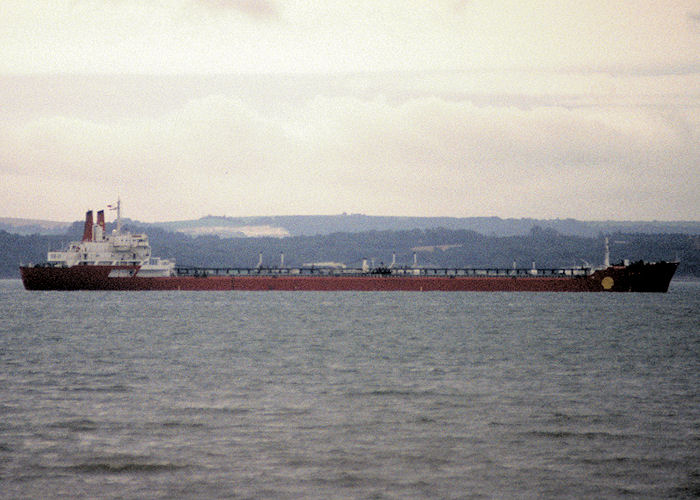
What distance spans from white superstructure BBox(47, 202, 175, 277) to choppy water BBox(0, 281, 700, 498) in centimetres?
6402

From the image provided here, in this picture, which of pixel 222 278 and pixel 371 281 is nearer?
pixel 371 281

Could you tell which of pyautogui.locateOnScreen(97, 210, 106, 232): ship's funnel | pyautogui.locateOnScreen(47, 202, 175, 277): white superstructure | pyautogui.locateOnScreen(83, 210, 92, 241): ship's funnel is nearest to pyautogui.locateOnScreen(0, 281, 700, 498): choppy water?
pyautogui.locateOnScreen(47, 202, 175, 277): white superstructure

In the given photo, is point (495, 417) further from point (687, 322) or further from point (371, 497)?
point (687, 322)

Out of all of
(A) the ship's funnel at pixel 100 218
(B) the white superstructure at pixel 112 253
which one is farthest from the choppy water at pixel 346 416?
(A) the ship's funnel at pixel 100 218

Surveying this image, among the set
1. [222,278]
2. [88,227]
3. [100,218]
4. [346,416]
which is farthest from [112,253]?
[346,416]

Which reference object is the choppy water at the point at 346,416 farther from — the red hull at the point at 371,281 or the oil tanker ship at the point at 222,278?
the oil tanker ship at the point at 222,278

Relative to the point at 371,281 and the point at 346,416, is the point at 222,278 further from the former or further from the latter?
the point at 346,416

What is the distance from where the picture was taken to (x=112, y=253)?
11581cm

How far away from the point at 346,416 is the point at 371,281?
9054 cm

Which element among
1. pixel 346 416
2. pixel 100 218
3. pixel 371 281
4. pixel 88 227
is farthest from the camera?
pixel 100 218

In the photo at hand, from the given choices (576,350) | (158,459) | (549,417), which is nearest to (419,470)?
(158,459)

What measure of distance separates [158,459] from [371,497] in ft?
17.2

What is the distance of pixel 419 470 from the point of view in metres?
18.9

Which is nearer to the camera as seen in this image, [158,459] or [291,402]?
[158,459]
